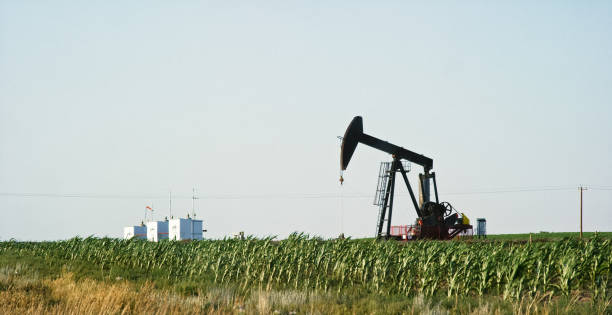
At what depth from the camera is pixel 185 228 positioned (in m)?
62.6

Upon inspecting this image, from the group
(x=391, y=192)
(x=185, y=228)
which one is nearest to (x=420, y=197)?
(x=391, y=192)

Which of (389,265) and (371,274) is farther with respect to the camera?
(371,274)

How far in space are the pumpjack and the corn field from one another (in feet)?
40.2

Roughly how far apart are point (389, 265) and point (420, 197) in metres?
19.4

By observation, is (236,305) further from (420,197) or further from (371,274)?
(420,197)

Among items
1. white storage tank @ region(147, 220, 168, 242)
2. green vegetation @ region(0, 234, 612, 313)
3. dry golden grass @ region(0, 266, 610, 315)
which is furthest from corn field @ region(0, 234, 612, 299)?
white storage tank @ region(147, 220, 168, 242)

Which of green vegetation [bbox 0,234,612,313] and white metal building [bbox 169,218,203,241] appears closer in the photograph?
green vegetation [bbox 0,234,612,313]

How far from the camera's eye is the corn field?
15.7m

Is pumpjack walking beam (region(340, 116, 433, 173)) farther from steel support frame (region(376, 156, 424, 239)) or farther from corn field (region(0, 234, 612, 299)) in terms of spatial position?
corn field (region(0, 234, 612, 299))

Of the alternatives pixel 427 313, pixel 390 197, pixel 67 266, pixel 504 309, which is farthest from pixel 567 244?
pixel 67 266

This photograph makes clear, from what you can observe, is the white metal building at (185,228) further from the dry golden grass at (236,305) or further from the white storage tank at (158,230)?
the dry golden grass at (236,305)

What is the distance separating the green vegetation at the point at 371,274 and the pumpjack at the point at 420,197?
1239 cm

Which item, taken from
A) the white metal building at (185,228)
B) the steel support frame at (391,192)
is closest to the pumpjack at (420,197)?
the steel support frame at (391,192)

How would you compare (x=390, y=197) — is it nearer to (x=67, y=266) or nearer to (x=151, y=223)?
(x=67, y=266)
